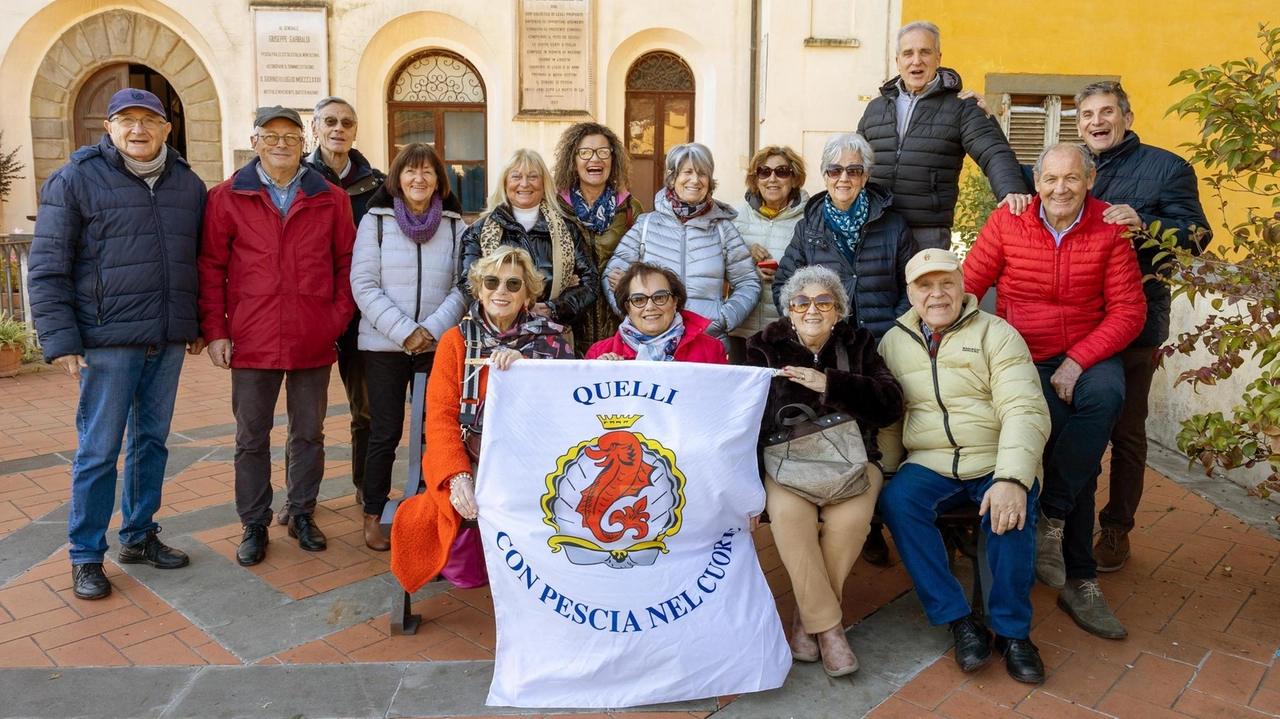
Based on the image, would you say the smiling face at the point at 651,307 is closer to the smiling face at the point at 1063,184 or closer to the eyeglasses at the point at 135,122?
the smiling face at the point at 1063,184

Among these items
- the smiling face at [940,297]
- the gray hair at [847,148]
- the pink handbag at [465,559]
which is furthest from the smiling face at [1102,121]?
the pink handbag at [465,559]

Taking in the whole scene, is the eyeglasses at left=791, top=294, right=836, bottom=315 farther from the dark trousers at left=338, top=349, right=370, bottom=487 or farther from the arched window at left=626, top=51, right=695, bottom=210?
the arched window at left=626, top=51, right=695, bottom=210

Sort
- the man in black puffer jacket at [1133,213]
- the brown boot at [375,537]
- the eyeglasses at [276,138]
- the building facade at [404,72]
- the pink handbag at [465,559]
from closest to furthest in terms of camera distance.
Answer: the pink handbag at [465,559]
the man in black puffer jacket at [1133,213]
the eyeglasses at [276,138]
the brown boot at [375,537]
the building facade at [404,72]

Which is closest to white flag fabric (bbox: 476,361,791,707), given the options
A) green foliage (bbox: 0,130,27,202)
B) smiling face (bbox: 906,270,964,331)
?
smiling face (bbox: 906,270,964,331)

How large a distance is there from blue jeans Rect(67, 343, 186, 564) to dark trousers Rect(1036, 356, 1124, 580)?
12.0ft

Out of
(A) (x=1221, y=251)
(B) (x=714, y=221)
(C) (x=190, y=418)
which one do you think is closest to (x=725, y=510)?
(B) (x=714, y=221)

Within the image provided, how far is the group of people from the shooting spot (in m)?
3.49

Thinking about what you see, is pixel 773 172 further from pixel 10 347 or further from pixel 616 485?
pixel 10 347

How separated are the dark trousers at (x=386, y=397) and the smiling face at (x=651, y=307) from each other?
118 cm

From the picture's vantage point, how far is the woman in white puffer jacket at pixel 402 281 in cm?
418

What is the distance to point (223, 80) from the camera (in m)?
11.4

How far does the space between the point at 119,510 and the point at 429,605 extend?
2.22 metres

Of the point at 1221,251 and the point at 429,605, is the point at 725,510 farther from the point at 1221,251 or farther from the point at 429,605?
the point at 1221,251

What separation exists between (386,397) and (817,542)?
2114 millimetres
